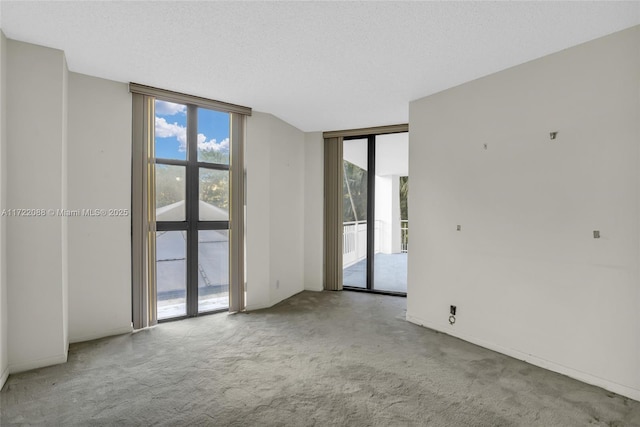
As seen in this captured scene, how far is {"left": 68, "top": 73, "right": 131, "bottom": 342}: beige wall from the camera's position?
9.17ft

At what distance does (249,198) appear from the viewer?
12.5 ft

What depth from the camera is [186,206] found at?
3.44 meters

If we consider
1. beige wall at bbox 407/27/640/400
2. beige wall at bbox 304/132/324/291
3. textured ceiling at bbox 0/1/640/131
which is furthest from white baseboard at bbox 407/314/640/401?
textured ceiling at bbox 0/1/640/131

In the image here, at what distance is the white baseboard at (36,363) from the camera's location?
2.28 m

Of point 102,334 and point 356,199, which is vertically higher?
point 356,199

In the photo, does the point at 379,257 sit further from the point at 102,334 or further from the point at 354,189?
the point at 102,334

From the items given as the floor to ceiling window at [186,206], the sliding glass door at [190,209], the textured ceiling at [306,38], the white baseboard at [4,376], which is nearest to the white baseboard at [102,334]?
the floor to ceiling window at [186,206]

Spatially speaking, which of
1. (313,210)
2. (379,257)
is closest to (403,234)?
(379,257)

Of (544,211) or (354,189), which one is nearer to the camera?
(544,211)

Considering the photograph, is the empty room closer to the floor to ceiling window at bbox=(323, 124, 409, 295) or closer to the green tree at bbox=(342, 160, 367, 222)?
the floor to ceiling window at bbox=(323, 124, 409, 295)

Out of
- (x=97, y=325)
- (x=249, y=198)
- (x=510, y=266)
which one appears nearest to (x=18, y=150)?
(x=97, y=325)

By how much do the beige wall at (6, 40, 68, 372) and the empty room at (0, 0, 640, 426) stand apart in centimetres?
1

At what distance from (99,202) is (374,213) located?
A: 342 centimetres

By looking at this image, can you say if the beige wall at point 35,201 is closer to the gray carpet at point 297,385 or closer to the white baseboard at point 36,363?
the white baseboard at point 36,363
